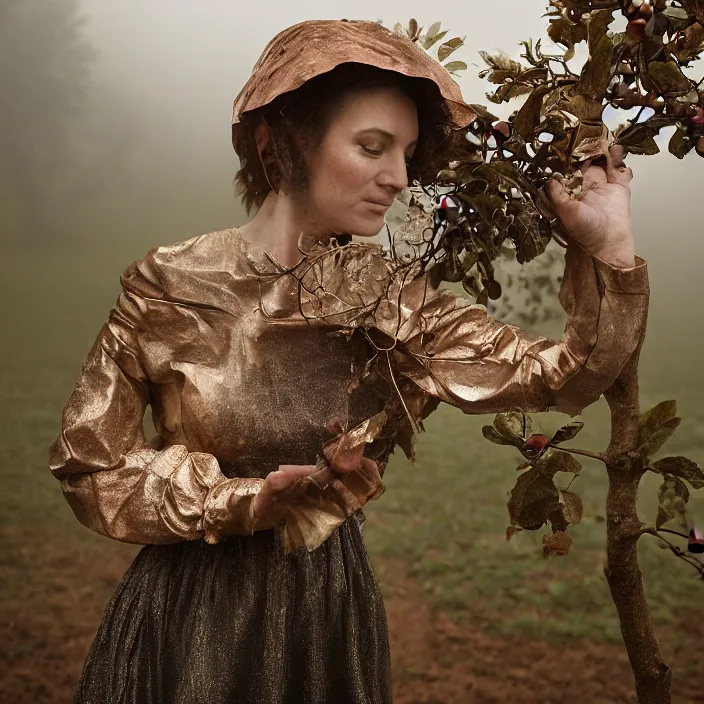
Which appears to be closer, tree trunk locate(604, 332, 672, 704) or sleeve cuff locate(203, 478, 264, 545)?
sleeve cuff locate(203, 478, 264, 545)

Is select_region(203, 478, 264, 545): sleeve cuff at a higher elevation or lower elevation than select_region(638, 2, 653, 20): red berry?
lower

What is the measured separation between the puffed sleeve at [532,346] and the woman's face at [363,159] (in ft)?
0.36

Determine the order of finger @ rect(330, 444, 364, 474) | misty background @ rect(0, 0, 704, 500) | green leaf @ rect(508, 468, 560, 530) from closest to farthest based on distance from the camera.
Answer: finger @ rect(330, 444, 364, 474) < green leaf @ rect(508, 468, 560, 530) < misty background @ rect(0, 0, 704, 500)

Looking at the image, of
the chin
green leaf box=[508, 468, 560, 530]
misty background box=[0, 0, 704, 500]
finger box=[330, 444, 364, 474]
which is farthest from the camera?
misty background box=[0, 0, 704, 500]

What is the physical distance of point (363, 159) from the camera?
1.13 meters

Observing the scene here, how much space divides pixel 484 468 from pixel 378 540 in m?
0.25

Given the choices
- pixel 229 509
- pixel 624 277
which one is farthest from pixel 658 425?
pixel 229 509

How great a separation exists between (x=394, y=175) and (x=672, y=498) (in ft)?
1.59

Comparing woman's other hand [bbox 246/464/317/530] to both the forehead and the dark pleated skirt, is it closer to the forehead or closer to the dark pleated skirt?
the dark pleated skirt

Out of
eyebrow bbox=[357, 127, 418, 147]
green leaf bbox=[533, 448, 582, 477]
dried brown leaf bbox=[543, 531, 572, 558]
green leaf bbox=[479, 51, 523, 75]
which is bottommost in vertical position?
dried brown leaf bbox=[543, 531, 572, 558]

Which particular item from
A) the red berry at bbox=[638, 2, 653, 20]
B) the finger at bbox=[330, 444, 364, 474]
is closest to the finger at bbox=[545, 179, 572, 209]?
the red berry at bbox=[638, 2, 653, 20]

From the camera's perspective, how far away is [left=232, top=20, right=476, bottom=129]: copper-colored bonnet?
1.10 meters

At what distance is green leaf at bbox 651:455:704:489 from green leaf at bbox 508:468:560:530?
0.40ft

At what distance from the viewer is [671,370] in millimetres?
2045
